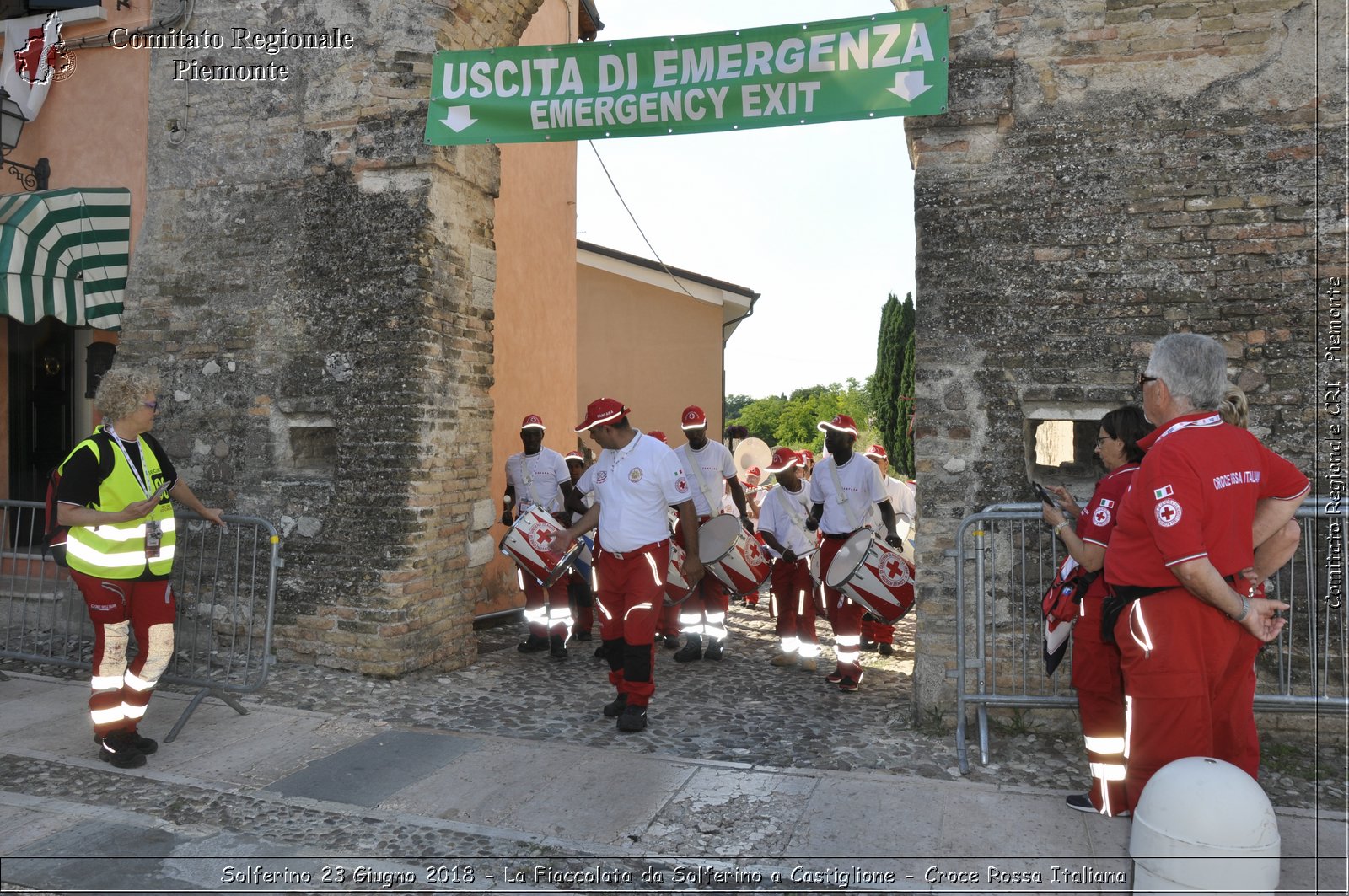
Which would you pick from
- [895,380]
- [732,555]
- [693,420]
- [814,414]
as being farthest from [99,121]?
[814,414]

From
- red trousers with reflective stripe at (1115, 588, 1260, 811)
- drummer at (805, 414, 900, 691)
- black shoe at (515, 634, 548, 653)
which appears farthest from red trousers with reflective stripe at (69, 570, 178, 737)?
red trousers with reflective stripe at (1115, 588, 1260, 811)

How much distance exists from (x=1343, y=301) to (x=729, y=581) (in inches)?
160

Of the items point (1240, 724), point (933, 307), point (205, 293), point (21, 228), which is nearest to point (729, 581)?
point (933, 307)

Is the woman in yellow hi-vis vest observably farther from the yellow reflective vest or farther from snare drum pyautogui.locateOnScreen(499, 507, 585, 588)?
snare drum pyautogui.locateOnScreen(499, 507, 585, 588)

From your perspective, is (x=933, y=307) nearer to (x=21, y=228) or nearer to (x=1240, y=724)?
(x=1240, y=724)

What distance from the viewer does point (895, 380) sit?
1083 inches

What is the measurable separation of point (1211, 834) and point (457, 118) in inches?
217

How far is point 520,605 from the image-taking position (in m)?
9.27

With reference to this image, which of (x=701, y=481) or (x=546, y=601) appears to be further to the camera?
(x=701, y=481)

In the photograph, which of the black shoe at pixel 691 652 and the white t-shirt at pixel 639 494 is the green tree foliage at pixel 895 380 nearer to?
the black shoe at pixel 691 652

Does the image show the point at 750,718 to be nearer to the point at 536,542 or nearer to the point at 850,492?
the point at 850,492

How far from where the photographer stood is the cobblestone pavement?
4.50 m

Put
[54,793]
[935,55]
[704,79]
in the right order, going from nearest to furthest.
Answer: [54,793], [935,55], [704,79]

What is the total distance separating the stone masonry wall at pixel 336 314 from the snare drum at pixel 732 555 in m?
1.75
